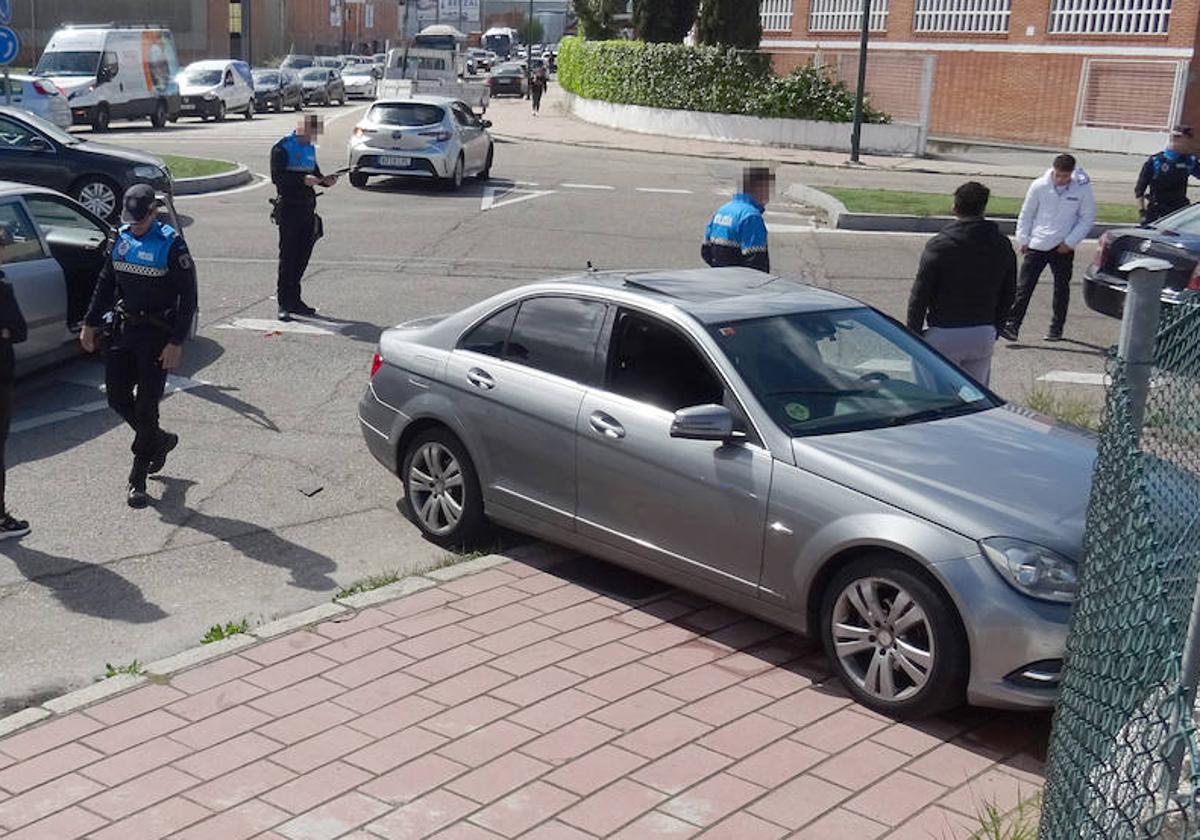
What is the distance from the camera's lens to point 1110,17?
3669 cm

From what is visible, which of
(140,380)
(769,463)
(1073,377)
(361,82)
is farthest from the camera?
(361,82)

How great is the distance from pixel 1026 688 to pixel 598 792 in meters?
1.57

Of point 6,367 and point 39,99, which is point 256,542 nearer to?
point 6,367

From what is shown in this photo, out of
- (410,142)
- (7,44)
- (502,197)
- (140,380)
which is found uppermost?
(7,44)

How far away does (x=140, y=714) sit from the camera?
18.1 feet

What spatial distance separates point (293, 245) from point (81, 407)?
3.02 metres

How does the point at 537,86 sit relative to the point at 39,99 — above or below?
above

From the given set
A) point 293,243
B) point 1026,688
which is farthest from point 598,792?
point 293,243

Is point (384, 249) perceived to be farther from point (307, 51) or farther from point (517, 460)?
point (307, 51)

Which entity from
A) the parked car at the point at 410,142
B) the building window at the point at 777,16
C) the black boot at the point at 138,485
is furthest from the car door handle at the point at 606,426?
the building window at the point at 777,16

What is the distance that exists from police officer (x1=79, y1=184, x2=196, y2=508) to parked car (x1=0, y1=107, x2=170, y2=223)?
29.8 feet

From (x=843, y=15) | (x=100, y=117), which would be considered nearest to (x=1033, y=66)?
(x=843, y=15)

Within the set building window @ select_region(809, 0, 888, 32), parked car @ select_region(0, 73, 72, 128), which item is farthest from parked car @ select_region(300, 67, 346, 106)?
parked car @ select_region(0, 73, 72, 128)

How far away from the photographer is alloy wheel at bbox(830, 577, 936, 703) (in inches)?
215
